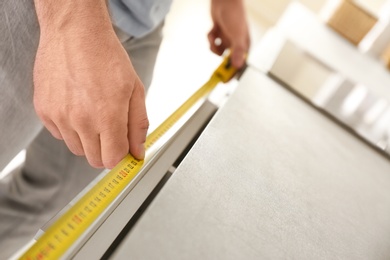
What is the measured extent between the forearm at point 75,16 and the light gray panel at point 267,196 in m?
0.21

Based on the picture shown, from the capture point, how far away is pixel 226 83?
0.87m

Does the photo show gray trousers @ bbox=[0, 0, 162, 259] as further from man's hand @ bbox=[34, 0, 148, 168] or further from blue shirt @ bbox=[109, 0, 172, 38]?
man's hand @ bbox=[34, 0, 148, 168]

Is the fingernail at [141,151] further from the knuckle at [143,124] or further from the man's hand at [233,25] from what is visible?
the man's hand at [233,25]

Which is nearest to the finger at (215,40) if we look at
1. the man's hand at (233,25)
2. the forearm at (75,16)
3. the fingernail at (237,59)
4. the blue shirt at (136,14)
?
the man's hand at (233,25)

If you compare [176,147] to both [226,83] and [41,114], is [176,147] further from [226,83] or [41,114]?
[226,83]

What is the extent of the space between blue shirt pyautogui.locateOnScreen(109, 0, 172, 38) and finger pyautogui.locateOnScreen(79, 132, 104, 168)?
34 centimetres

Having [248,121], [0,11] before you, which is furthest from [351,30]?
[0,11]

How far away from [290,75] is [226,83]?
0.61ft

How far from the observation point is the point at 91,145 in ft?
1.29

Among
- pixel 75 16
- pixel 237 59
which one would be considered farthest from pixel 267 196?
pixel 237 59

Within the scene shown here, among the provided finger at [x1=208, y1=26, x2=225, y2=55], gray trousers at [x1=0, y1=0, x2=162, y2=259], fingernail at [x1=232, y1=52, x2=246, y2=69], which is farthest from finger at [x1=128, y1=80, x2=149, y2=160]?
finger at [x1=208, y1=26, x2=225, y2=55]

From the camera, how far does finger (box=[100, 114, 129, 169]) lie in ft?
1.24

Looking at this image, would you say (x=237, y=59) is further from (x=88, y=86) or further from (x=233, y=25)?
(x=88, y=86)

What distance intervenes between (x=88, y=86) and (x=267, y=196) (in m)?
0.28
